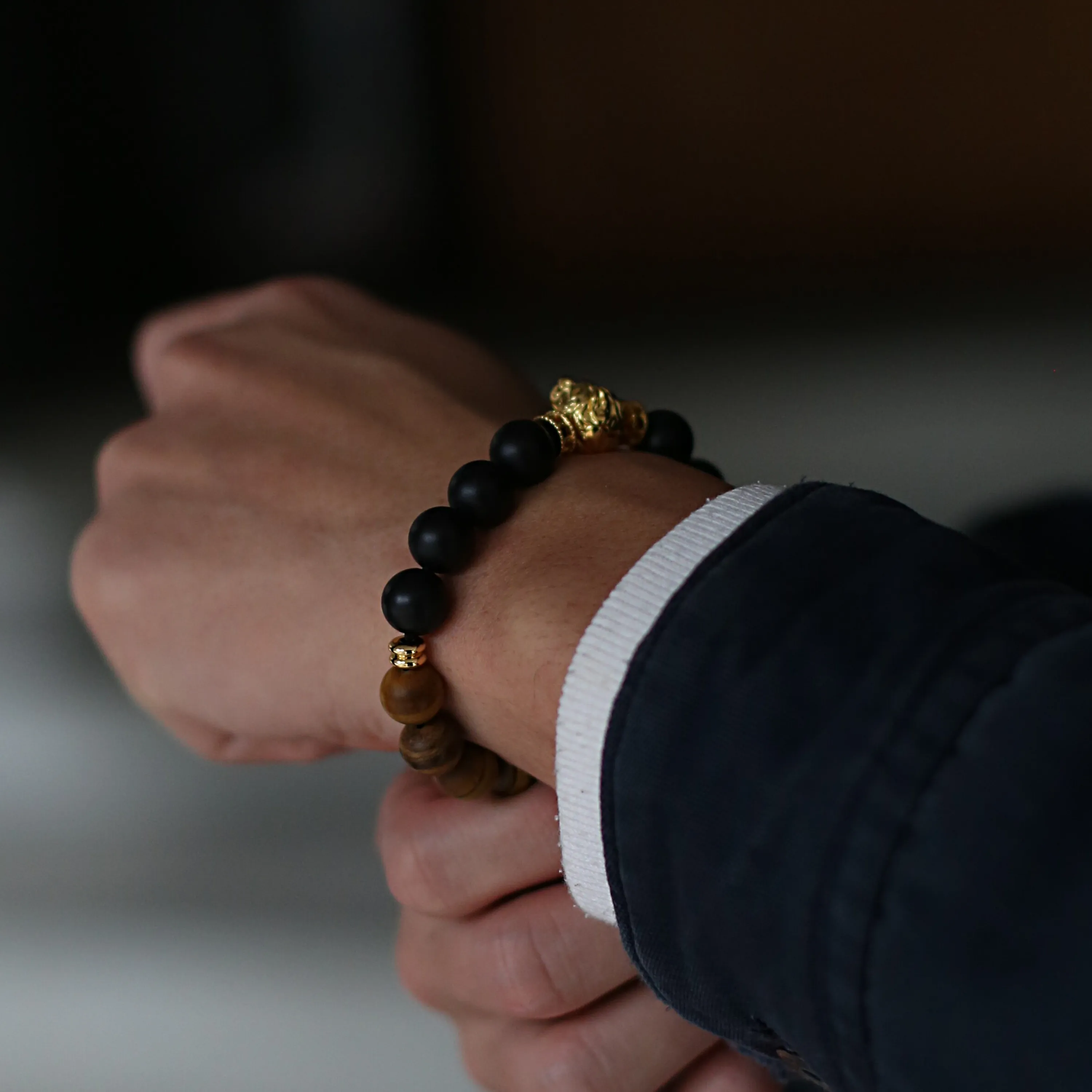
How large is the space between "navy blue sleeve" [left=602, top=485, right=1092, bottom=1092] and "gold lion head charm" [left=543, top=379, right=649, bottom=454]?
14 centimetres

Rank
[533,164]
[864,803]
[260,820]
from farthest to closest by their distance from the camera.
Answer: [533,164]
[260,820]
[864,803]

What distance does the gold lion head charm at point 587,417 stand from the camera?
1.49 ft

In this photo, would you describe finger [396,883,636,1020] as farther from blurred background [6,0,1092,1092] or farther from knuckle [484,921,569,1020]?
blurred background [6,0,1092,1092]

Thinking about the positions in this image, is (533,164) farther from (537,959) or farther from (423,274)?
(537,959)

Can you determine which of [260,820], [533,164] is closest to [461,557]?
[260,820]

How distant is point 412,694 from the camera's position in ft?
1.33

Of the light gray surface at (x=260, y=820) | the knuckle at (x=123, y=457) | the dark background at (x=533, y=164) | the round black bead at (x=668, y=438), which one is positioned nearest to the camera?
the round black bead at (x=668, y=438)

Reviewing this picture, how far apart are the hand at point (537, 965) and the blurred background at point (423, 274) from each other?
264mm

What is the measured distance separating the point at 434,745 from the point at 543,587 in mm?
80

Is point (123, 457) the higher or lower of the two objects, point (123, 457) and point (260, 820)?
the higher

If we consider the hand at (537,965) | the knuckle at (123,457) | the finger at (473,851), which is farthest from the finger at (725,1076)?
the knuckle at (123,457)

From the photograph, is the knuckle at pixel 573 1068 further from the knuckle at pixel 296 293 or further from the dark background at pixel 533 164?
the dark background at pixel 533 164

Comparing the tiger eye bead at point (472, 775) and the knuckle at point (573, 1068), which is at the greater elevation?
the tiger eye bead at point (472, 775)

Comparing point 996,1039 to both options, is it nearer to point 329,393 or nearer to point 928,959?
point 928,959
